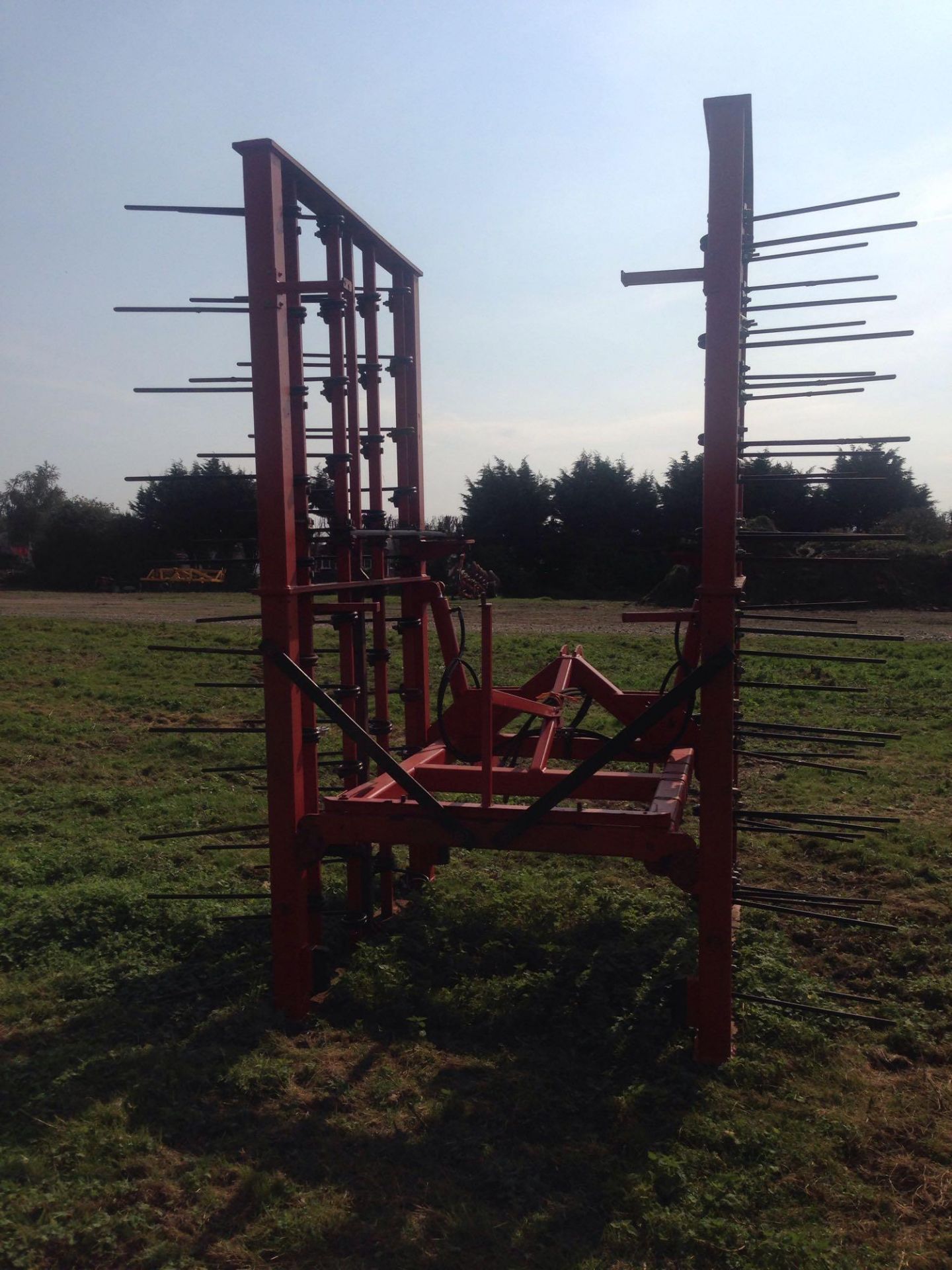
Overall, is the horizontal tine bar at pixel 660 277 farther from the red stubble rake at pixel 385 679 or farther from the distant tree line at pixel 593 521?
the distant tree line at pixel 593 521

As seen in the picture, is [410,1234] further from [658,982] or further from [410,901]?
[410,901]

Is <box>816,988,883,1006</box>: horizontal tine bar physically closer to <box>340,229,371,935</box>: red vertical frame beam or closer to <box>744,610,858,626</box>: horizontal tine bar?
<box>744,610,858,626</box>: horizontal tine bar

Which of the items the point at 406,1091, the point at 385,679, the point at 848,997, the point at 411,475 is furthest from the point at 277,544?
the point at 848,997

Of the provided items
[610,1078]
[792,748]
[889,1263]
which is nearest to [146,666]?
[792,748]

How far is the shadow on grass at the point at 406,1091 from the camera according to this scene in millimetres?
2947

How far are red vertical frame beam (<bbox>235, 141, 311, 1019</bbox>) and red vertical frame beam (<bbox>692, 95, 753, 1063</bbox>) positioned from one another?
1.64 meters

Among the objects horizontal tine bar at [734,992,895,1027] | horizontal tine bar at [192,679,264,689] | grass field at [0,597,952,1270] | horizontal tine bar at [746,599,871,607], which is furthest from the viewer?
horizontal tine bar at [192,679,264,689]

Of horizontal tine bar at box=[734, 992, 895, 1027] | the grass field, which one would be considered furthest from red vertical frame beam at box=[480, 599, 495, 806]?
horizontal tine bar at box=[734, 992, 895, 1027]

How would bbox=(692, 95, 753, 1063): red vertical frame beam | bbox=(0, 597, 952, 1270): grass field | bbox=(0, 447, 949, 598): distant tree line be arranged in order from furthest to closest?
bbox=(0, 447, 949, 598): distant tree line
bbox=(692, 95, 753, 1063): red vertical frame beam
bbox=(0, 597, 952, 1270): grass field

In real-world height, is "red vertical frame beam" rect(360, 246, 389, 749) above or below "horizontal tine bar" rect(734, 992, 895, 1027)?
above

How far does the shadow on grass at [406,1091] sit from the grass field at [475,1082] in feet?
0.04

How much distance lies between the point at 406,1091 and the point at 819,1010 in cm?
174

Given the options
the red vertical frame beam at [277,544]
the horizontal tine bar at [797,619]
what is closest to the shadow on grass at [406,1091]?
the red vertical frame beam at [277,544]

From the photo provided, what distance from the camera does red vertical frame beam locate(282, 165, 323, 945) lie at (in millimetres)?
4324
